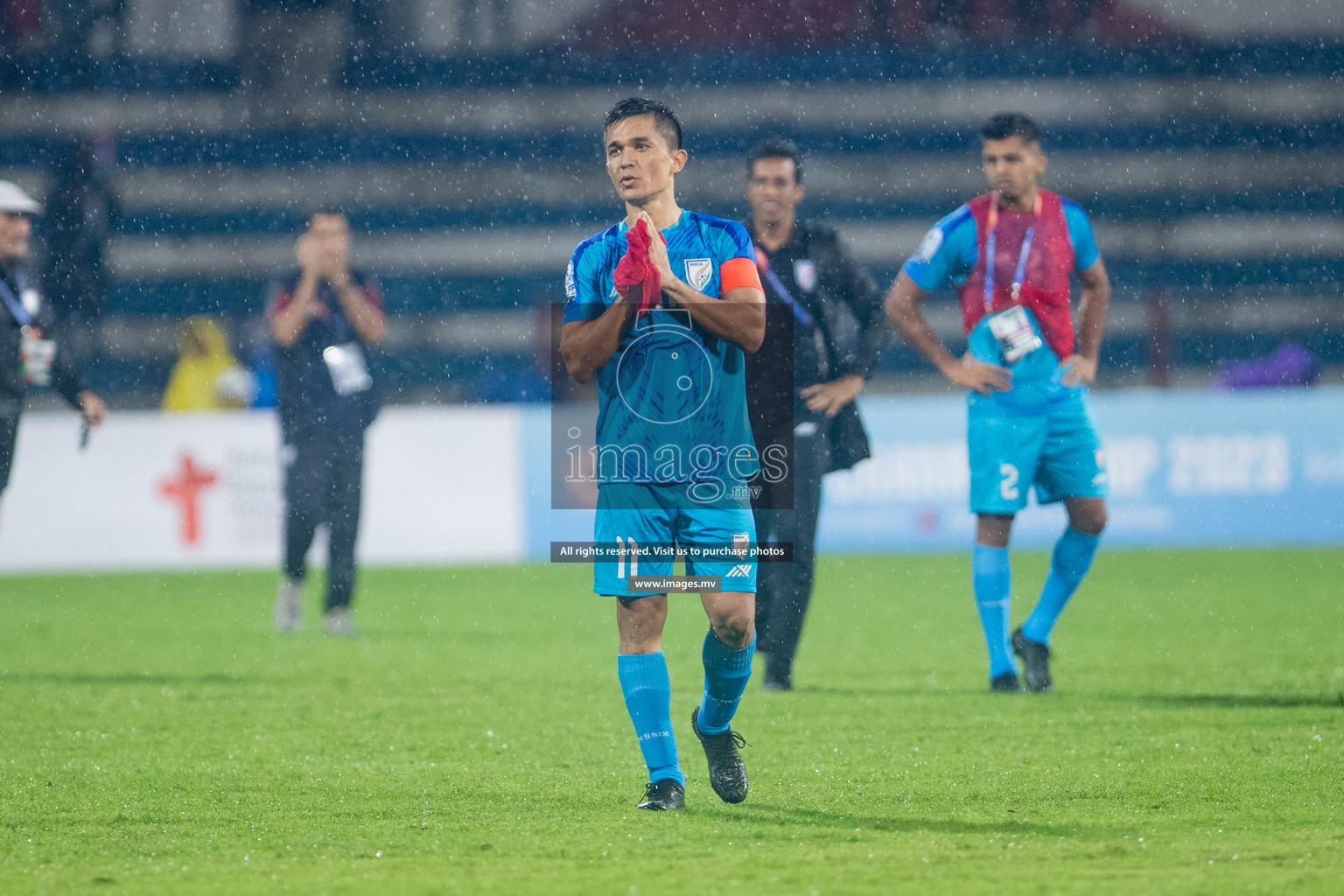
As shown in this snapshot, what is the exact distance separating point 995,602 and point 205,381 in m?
10.7

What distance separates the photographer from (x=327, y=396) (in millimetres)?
8273

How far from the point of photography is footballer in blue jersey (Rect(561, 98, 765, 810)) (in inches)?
155

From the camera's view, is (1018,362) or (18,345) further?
(18,345)

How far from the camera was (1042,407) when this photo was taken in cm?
606

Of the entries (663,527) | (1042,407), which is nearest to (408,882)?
(663,527)

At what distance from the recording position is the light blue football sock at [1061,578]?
6.12m

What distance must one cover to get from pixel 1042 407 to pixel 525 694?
225 cm

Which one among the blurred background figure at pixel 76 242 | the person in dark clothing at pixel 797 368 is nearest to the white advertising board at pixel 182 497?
the blurred background figure at pixel 76 242

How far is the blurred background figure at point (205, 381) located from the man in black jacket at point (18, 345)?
7.80m

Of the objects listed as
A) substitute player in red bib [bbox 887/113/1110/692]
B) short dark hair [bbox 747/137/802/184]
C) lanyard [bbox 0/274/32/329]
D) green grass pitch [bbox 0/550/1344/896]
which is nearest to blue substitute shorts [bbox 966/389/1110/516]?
substitute player in red bib [bbox 887/113/1110/692]

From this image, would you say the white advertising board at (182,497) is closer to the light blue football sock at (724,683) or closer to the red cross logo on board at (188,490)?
the red cross logo on board at (188,490)

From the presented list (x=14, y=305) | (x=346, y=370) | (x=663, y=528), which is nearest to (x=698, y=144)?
(x=346, y=370)

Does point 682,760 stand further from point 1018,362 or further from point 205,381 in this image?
point 205,381

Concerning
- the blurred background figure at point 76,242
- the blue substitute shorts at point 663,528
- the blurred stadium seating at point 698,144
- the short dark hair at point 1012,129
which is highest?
the blurred stadium seating at point 698,144
